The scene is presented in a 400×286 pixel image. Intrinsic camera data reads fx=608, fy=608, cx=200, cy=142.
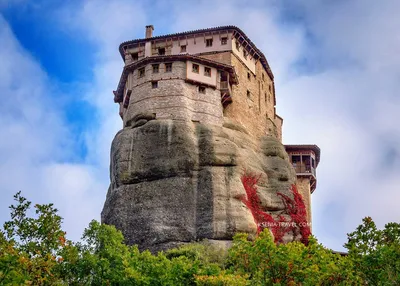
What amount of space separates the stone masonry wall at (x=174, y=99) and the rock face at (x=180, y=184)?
77 cm

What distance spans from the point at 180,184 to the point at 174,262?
1072 cm

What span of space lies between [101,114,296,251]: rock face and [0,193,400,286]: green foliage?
7.06m

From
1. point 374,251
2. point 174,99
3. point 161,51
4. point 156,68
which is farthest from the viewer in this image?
point 161,51

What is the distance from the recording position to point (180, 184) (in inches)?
1644

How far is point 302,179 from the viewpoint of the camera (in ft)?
190

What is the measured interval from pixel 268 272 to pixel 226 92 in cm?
2210

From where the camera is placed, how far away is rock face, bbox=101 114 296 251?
4016 centimetres

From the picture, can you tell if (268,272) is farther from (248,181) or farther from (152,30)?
(152,30)

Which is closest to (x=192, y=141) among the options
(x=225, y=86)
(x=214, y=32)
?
(x=225, y=86)

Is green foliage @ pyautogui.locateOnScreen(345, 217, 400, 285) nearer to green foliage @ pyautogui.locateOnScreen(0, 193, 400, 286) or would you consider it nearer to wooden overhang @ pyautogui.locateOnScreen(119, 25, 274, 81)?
green foliage @ pyautogui.locateOnScreen(0, 193, 400, 286)

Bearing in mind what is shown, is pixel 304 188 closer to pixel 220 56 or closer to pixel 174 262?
pixel 220 56

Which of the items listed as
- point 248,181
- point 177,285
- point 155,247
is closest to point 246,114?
point 248,181

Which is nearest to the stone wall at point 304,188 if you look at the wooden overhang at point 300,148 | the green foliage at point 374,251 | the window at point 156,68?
the wooden overhang at point 300,148

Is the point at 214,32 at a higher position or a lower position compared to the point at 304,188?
higher
